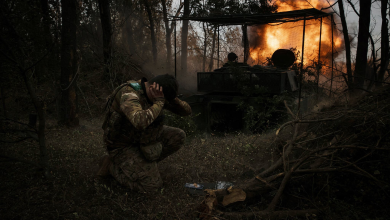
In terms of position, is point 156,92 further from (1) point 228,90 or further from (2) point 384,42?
(2) point 384,42

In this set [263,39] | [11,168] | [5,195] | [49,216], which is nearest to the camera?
[49,216]

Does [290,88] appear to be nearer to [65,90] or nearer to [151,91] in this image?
[151,91]

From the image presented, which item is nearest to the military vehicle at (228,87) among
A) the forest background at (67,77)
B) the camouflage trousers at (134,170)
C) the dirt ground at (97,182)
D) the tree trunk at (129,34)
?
the forest background at (67,77)

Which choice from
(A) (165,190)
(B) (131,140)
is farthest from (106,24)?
(A) (165,190)

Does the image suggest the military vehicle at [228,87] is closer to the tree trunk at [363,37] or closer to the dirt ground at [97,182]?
the tree trunk at [363,37]

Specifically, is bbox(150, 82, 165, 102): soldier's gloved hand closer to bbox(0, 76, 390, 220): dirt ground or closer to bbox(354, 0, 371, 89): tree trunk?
bbox(0, 76, 390, 220): dirt ground

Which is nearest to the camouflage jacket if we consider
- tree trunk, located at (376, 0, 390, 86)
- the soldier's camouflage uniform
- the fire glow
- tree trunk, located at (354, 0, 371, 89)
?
the soldier's camouflage uniform

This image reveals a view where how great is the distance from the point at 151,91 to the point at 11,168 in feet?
7.76

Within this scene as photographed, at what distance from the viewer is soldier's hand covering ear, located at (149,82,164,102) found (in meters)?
3.14

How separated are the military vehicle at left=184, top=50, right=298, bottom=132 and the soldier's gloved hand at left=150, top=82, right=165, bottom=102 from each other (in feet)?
14.1

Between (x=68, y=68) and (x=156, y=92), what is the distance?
15.2 feet

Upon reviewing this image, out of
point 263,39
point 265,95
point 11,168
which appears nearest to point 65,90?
point 11,168

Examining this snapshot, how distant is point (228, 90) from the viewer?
768cm

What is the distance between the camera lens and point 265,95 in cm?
696
